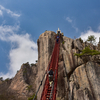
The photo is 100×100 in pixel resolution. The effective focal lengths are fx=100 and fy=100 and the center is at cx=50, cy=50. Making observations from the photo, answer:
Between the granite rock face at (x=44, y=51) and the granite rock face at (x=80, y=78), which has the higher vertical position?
the granite rock face at (x=44, y=51)

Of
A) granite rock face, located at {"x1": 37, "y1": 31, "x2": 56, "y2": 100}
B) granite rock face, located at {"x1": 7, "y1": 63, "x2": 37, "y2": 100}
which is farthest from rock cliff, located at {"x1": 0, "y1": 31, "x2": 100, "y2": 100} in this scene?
granite rock face, located at {"x1": 7, "y1": 63, "x2": 37, "y2": 100}

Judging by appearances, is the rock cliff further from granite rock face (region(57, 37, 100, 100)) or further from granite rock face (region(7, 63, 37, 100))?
granite rock face (region(7, 63, 37, 100))

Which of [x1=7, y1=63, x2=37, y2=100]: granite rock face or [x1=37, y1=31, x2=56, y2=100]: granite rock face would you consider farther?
[x1=7, y1=63, x2=37, y2=100]: granite rock face

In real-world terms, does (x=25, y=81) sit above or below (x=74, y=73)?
above

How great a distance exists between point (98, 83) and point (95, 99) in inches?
73.1

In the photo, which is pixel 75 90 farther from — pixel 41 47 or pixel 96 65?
pixel 41 47

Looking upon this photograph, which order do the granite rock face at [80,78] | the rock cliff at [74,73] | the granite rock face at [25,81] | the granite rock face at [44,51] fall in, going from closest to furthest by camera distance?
the granite rock face at [80,78]
the rock cliff at [74,73]
the granite rock face at [44,51]
the granite rock face at [25,81]

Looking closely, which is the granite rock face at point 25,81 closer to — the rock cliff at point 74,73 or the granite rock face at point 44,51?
the granite rock face at point 44,51

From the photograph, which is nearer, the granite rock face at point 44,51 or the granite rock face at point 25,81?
the granite rock face at point 44,51

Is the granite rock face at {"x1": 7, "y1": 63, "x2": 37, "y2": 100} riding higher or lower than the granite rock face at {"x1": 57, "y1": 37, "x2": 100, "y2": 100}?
higher

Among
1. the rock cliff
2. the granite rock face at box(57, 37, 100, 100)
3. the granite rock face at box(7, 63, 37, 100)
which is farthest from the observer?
the granite rock face at box(7, 63, 37, 100)

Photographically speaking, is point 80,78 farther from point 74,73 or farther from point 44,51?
point 44,51

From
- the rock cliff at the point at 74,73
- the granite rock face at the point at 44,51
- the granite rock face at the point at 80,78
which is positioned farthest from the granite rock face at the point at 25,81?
the granite rock face at the point at 80,78

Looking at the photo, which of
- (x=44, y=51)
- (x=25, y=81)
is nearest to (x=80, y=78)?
(x=44, y=51)
